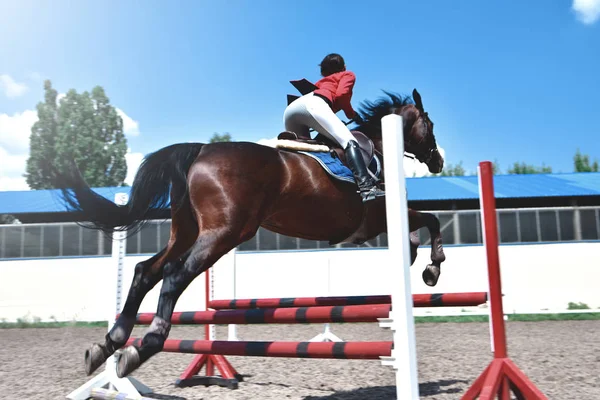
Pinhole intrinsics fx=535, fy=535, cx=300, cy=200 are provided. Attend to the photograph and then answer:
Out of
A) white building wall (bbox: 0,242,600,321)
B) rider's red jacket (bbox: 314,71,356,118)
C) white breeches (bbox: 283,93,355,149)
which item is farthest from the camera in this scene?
white building wall (bbox: 0,242,600,321)

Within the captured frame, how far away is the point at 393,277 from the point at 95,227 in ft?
5.55

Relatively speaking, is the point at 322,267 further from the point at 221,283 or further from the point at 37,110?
the point at 37,110

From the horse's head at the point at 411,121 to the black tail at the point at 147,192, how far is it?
1.39 meters

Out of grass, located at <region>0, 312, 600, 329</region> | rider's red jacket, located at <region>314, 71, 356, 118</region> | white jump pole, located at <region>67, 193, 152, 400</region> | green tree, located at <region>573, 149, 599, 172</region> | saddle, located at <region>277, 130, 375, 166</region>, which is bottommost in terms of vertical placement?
grass, located at <region>0, 312, 600, 329</region>

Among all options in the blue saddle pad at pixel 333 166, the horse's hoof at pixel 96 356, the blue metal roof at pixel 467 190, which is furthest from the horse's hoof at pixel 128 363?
the blue metal roof at pixel 467 190

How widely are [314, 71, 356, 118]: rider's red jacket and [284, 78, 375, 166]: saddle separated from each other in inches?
3.6

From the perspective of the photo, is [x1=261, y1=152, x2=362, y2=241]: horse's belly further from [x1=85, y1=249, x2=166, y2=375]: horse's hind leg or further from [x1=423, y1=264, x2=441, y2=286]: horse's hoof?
[x1=85, y1=249, x2=166, y2=375]: horse's hind leg

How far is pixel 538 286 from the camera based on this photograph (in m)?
12.1

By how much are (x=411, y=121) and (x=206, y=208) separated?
189 centimetres

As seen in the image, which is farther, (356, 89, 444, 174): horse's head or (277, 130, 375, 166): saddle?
(356, 89, 444, 174): horse's head

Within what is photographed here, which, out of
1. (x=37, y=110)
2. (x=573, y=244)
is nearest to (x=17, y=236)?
(x=573, y=244)

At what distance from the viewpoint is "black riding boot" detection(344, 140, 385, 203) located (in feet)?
10.1

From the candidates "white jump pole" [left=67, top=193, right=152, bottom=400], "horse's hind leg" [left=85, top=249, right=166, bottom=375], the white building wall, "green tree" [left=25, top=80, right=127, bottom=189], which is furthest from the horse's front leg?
"green tree" [left=25, top=80, right=127, bottom=189]

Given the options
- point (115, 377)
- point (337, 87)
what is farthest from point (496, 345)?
point (115, 377)
